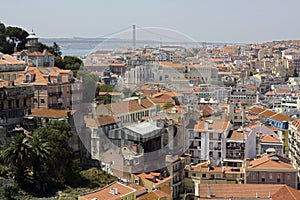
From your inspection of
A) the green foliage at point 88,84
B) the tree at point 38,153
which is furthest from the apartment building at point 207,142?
the tree at point 38,153

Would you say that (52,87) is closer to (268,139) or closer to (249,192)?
(268,139)

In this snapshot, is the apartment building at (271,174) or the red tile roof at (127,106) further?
the red tile roof at (127,106)

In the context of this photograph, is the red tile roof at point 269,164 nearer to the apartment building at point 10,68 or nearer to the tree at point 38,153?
the tree at point 38,153

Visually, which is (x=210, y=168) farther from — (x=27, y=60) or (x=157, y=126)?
(x=27, y=60)

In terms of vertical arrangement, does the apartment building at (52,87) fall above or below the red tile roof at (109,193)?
above

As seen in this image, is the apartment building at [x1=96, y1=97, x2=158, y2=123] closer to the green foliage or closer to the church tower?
the green foliage

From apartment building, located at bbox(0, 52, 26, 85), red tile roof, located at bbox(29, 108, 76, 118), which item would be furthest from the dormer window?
red tile roof, located at bbox(29, 108, 76, 118)

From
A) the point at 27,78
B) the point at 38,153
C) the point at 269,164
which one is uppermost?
the point at 27,78

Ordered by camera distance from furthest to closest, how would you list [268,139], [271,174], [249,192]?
[268,139] → [271,174] → [249,192]

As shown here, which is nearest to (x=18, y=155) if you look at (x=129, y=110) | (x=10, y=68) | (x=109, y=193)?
(x=109, y=193)
